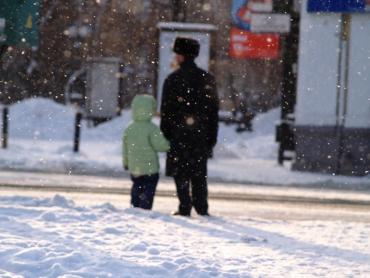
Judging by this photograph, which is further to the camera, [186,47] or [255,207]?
[255,207]

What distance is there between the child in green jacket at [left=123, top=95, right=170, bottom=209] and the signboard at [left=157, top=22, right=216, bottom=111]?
10454 millimetres

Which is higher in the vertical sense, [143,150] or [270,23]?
[270,23]

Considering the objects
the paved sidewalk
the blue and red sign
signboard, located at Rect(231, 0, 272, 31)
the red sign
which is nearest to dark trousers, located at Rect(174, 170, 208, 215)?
the paved sidewalk

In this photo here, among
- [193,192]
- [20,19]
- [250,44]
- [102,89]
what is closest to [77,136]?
[20,19]

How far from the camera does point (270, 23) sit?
20297 millimetres

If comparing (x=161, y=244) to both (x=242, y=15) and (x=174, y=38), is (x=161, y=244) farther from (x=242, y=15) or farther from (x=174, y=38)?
(x=242, y=15)

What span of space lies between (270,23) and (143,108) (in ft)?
33.7

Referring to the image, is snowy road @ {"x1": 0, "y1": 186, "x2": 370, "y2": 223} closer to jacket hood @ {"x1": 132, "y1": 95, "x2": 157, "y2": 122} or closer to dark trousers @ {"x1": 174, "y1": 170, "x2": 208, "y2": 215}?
dark trousers @ {"x1": 174, "y1": 170, "x2": 208, "y2": 215}

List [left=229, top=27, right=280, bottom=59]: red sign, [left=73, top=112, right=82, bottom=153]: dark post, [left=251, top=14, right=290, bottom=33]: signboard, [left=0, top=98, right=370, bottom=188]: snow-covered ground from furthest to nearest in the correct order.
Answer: [left=229, top=27, right=280, bottom=59]: red sign < [left=73, top=112, right=82, bottom=153]: dark post < [left=251, top=14, right=290, bottom=33]: signboard < [left=0, top=98, right=370, bottom=188]: snow-covered ground

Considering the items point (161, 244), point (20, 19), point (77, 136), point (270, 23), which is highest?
point (270, 23)

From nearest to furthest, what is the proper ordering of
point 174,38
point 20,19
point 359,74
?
1. point 20,19
2. point 359,74
3. point 174,38

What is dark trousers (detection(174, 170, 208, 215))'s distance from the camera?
10383mm

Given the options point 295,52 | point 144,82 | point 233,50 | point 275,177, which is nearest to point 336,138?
point 275,177

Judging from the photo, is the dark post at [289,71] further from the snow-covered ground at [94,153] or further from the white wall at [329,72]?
the white wall at [329,72]
